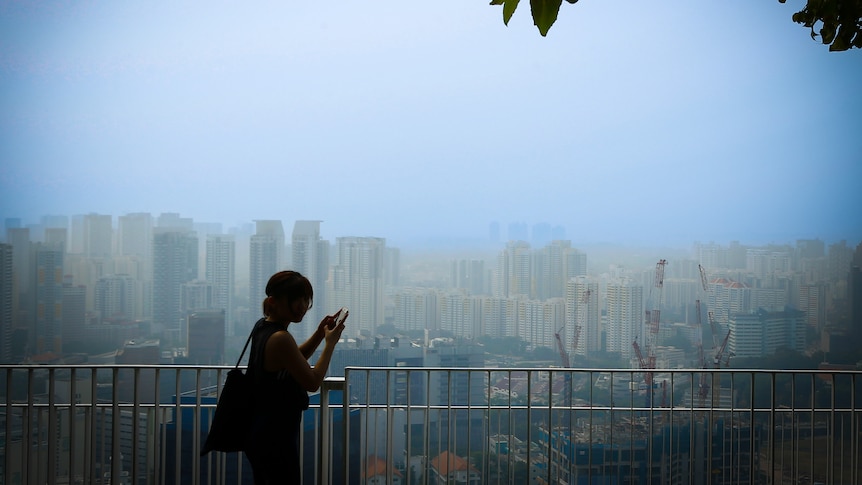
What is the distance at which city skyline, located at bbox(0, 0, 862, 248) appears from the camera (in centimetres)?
668

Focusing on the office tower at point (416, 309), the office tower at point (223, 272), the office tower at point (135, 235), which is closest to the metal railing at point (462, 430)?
the office tower at point (223, 272)

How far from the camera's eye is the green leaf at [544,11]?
0.95m

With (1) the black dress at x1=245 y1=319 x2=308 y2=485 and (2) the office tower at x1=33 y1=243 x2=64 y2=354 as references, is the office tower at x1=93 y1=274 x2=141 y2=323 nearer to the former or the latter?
(2) the office tower at x1=33 y1=243 x2=64 y2=354

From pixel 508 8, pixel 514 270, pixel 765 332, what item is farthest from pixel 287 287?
pixel 765 332

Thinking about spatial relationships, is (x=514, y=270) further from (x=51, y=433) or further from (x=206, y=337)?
(x=51, y=433)

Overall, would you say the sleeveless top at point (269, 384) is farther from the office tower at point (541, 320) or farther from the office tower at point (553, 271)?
the office tower at point (553, 271)

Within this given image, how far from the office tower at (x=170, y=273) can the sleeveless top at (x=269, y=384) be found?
5191mm

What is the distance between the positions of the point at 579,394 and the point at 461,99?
10.8ft

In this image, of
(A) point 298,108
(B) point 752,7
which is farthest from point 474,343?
(B) point 752,7

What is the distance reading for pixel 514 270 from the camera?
780cm

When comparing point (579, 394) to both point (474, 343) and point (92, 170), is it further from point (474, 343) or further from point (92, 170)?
point (92, 170)

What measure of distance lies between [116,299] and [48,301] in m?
0.63

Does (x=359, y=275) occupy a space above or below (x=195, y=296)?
above

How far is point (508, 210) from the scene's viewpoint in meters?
7.67
